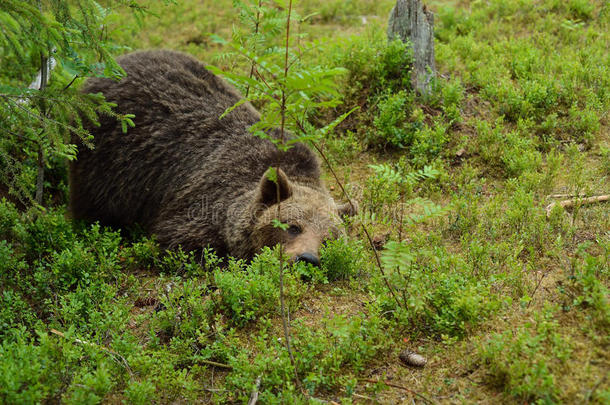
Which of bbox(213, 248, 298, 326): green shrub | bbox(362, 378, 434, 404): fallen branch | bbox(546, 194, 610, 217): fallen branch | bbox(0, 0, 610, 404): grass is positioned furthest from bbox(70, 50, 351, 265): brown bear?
bbox(362, 378, 434, 404): fallen branch

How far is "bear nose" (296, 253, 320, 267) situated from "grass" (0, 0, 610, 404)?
14 centimetres

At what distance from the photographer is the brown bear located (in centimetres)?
657

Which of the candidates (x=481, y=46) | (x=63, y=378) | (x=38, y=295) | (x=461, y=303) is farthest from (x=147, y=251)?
(x=481, y=46)

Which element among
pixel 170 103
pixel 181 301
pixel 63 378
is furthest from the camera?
pixel 170 103

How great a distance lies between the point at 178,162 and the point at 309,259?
265cm

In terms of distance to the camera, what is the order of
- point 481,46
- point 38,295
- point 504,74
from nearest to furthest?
point 38,295 → point 504,74 → point 481,46

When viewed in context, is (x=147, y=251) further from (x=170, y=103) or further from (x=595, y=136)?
(x=595, y=136)

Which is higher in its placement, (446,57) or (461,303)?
(446,57)

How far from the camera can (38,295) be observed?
212 inches

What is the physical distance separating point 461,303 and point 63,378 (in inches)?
119

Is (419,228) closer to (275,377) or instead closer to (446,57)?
(275,377)

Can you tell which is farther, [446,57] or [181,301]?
[446,57]

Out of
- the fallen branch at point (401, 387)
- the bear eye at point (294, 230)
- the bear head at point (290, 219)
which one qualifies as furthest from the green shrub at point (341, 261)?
the fallen branch at point (401, 387)

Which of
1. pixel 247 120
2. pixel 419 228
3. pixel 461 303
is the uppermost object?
pixel 247 120
